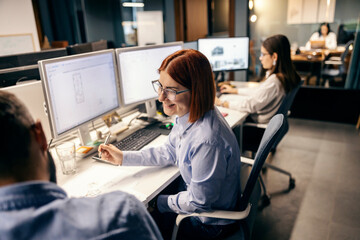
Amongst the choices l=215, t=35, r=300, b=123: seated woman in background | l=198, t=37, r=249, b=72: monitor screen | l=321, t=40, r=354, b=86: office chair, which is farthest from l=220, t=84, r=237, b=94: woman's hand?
l=321, t=40, r=354, b=86: office chair

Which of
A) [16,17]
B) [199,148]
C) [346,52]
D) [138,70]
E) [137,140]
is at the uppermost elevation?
[16,17]

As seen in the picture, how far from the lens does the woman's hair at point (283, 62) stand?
2297 millimetres

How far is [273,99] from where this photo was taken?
2.37m

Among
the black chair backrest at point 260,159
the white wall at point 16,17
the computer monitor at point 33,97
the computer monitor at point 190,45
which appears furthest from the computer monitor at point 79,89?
the white wall at point 16,17

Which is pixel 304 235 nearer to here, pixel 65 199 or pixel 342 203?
pixel 342 203

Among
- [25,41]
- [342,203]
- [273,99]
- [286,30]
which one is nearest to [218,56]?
[273,99]

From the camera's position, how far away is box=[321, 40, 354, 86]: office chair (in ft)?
14.4

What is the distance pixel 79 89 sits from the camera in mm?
1497

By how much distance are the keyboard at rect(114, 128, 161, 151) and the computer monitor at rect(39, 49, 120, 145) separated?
210mm

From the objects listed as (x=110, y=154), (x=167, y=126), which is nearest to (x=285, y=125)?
(x=167, y=126)

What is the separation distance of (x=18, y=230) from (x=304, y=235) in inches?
79.5

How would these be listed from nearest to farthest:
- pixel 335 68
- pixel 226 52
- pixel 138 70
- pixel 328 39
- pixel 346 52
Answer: pixel 138 70
pixel 226 52
pixel 346 52
pixel 335 68
pixel 328 39

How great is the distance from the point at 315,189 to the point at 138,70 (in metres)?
1.88

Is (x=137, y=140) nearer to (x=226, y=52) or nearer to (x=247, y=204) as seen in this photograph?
(x=247, y=204)
